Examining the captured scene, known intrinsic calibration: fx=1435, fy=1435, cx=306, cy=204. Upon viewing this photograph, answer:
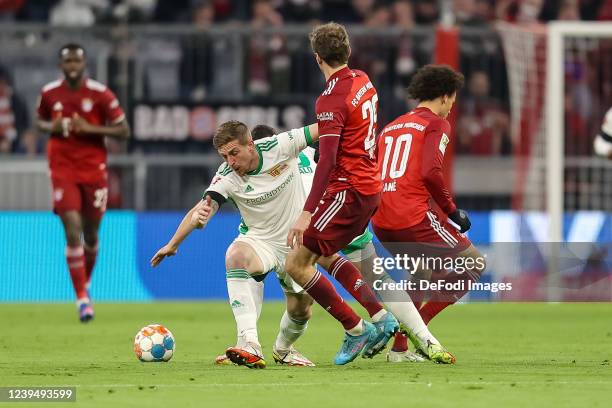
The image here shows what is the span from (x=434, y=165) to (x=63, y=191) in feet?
17.7

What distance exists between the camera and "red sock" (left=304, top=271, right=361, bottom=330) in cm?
848

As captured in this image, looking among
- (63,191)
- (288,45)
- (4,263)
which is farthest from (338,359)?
(288,45)

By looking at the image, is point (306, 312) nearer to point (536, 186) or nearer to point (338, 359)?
point (338, 359)

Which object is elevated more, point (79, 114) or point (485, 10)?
point (485, 10)

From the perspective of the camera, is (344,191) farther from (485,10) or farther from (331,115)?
(485,10)

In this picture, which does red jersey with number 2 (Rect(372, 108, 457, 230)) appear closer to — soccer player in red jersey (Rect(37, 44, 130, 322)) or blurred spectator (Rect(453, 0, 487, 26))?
soccer player in red jersey (Rect(37, 44, 130, 322))

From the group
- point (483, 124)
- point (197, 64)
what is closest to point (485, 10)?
point (483, 124)

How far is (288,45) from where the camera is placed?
17.5 metres

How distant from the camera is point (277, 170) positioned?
8820 millimetres

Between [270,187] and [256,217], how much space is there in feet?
0.72

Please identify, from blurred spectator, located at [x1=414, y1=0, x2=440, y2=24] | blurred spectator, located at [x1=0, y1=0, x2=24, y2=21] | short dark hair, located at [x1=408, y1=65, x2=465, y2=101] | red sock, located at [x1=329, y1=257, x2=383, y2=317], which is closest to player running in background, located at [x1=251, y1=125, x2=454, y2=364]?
red sock, located at [x1=329, y1=257, x2=383, y2=317]

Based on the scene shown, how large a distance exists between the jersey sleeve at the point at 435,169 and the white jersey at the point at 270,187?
78 centimetres

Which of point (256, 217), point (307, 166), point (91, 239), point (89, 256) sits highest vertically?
point (307, 166)

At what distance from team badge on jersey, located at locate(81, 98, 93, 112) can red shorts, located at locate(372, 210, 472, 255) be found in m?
5.08
